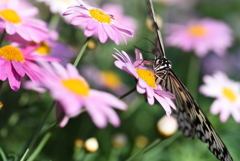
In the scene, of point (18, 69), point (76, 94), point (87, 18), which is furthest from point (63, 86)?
point (87, 18)

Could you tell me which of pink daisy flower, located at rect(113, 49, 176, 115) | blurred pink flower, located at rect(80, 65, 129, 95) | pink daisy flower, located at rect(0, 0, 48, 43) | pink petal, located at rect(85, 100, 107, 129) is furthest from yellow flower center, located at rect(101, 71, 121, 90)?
pink petal, located at rect(85, 100, 107, 129)

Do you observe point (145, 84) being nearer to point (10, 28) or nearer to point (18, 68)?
point (18, 68)

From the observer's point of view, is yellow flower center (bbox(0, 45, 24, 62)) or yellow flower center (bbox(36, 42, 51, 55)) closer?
yellow flower center (bbox(0, 45, 24, 62))

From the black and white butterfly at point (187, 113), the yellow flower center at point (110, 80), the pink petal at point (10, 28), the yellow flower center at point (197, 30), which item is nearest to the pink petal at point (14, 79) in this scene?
the pink petal at point (10, 28)

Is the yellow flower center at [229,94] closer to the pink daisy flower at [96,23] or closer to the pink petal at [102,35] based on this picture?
the pink daisy flower at [96,23]

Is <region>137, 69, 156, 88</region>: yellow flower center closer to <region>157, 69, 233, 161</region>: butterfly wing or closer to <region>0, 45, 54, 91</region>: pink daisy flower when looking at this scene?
<region>157, 69, 233, 161</region>: butterfly wing

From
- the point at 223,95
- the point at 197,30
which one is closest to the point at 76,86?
the point at 223,95

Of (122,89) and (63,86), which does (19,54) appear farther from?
(122,89)
